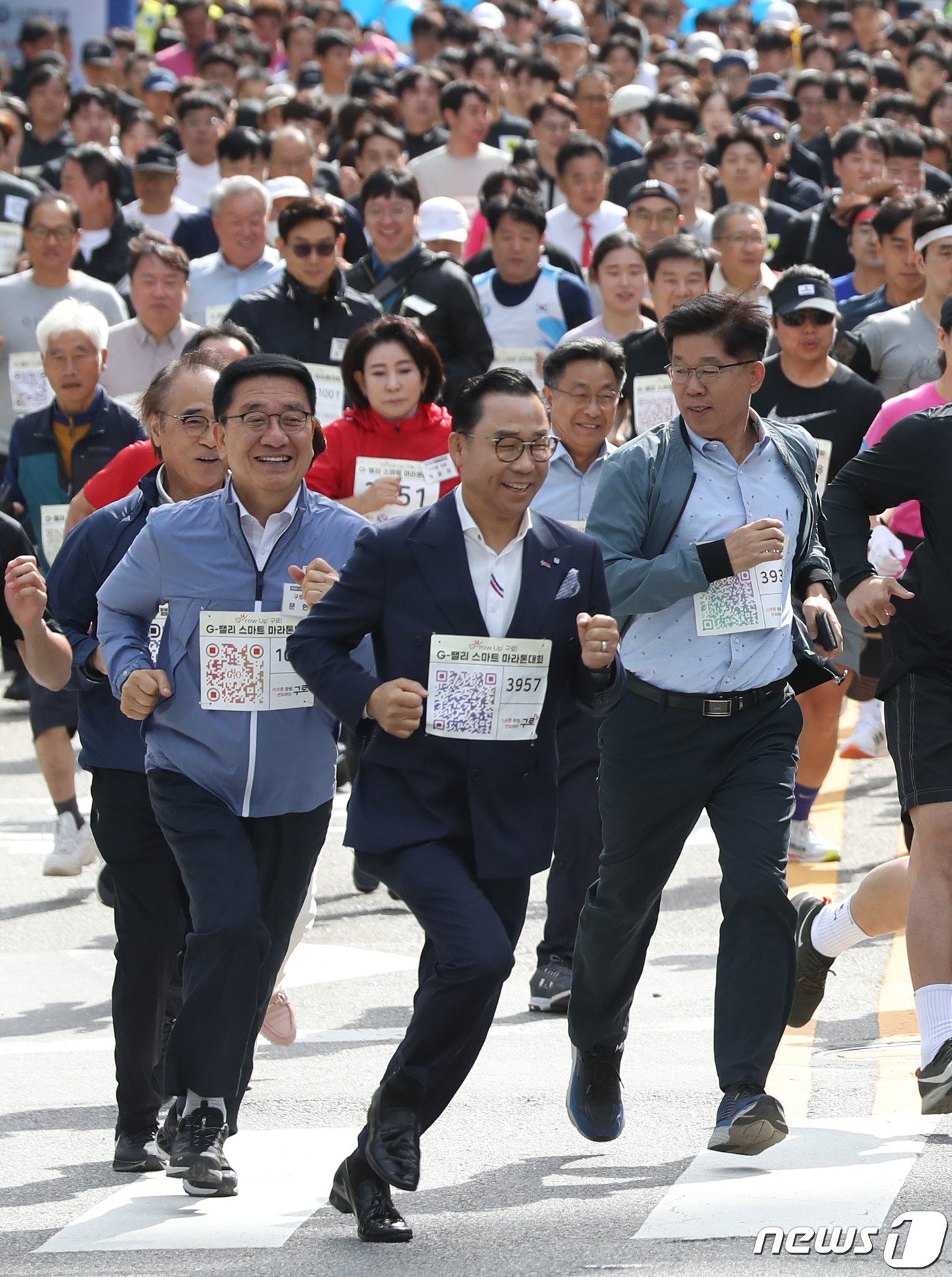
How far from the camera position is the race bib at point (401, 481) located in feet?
28.8

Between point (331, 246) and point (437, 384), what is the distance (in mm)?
1667

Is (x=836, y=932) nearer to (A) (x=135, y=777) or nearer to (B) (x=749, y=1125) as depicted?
(B) (x=749, y=1125)

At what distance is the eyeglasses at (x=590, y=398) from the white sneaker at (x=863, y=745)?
4069 millimetres

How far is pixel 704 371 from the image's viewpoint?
237 inches

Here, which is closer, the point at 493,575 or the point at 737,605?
the point at 493,575

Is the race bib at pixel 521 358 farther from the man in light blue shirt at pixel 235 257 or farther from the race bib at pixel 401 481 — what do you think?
the race bib at pixel 401 481

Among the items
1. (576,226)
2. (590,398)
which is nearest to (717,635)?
(590,398)

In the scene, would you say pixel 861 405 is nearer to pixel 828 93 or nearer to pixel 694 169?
pixel 694 169

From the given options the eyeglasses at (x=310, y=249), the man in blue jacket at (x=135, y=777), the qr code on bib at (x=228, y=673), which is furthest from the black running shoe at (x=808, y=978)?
the eyeglasses at (x=310, y=249)

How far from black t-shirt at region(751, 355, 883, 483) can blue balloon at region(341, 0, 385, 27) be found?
52.5 ft

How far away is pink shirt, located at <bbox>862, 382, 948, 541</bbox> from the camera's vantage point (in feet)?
23.7

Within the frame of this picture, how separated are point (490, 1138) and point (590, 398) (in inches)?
106

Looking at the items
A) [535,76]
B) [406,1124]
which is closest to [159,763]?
[406,1124]

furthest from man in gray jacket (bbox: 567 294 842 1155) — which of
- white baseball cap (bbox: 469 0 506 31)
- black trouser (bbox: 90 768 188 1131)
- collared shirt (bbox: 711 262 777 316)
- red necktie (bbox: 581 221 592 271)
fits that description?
white baseball cap (bbox: 469 0 506 31)
